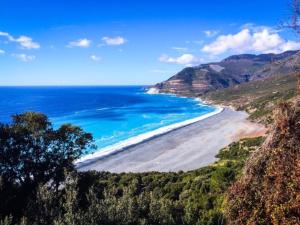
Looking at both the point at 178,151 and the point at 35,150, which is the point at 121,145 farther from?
the point at 35,150

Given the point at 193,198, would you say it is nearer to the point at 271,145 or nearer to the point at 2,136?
the point at 2,136

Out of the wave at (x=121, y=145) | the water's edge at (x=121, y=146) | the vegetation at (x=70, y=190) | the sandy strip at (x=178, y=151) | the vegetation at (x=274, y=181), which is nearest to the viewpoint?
the vegetation at (x=274, y=181)

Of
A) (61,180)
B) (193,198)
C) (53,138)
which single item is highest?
(53,138)

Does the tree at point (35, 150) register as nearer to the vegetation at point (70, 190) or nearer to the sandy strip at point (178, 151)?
the vegetation at point (70, 190)

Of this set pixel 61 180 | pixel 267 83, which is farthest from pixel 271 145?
pixel 267 83

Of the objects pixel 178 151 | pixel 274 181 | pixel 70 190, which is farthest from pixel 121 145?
pixel 274 181

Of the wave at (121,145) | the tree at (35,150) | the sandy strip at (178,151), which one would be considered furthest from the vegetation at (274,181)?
the wave at (121,145)

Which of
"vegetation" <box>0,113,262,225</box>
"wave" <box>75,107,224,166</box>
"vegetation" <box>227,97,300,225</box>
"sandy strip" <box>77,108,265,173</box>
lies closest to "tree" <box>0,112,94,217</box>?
"vegetation" <box>0,113,262,225</box>
